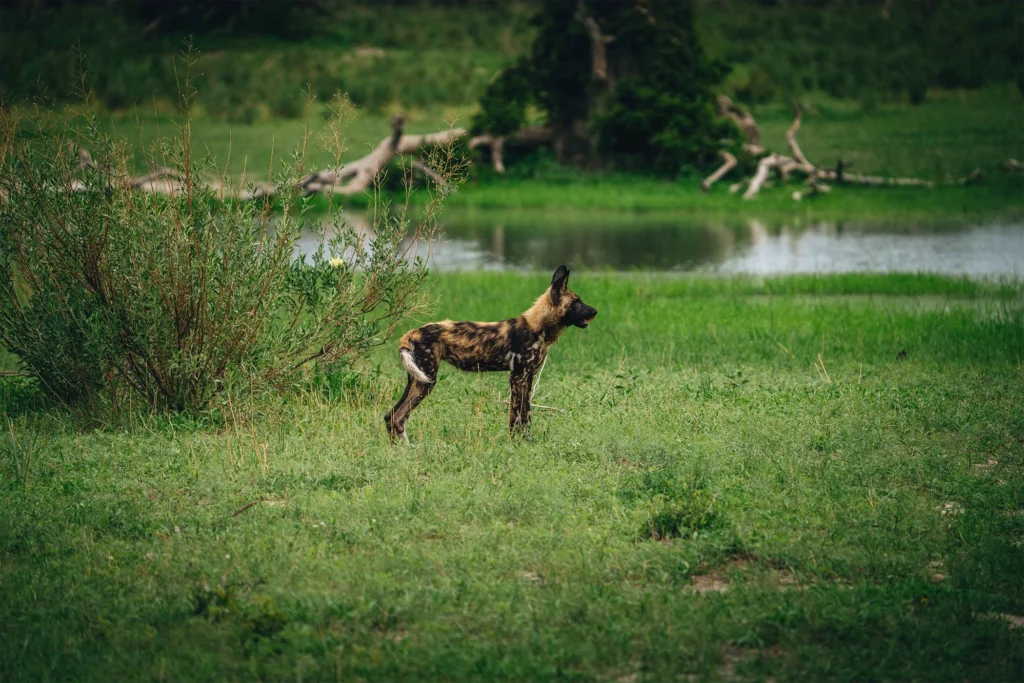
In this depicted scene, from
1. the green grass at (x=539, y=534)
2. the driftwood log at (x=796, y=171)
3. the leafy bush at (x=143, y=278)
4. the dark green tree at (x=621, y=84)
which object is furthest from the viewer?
the dark green tree at (x=621, y=84)

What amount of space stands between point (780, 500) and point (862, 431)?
199cm

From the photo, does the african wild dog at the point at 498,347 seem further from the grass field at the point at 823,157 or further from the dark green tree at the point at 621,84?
the dark green tree at the point at 621,84

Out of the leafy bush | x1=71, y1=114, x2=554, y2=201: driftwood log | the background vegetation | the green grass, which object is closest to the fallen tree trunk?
x1=71, y1=114, x2=554, y2=201: driftwood log

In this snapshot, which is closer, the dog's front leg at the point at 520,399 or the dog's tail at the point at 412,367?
the dog's tail at the point at 412,367

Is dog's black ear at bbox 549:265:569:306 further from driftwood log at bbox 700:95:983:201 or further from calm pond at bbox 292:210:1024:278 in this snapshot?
driftwood log at bbox 700:95:983:201

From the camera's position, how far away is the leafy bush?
10.2 m

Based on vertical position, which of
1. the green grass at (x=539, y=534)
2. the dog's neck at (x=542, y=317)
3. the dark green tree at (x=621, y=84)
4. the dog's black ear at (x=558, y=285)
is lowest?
the green grass at (x=539, y=534)

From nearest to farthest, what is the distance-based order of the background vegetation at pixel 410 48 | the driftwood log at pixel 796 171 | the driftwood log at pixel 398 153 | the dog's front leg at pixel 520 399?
the dog's front leg at pixel 520 399 → the driftwood log at pixel 398 153 → the driftwood log at pixel 796 171 → the background vegetation at pixel 410 48

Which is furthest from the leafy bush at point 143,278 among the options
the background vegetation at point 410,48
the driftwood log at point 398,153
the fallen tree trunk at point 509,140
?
the background vegetation at point 410,48

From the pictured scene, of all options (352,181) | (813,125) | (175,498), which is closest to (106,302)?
(175,498)

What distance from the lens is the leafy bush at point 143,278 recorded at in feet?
33.6

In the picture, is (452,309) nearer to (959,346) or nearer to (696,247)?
(959,346)

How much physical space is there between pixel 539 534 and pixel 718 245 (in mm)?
16929

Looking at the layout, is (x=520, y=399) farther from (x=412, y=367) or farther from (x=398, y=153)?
(x=398, y=153)
